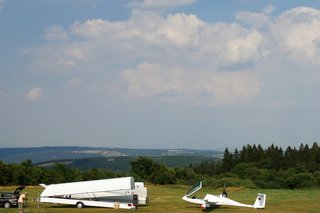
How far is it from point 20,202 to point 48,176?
Result: 151 ft

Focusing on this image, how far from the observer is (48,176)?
256 feet

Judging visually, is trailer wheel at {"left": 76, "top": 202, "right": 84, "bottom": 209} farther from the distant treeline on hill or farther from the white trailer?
the distant treeline on hill

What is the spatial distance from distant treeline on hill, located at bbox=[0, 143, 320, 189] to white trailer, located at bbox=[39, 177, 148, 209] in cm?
3894

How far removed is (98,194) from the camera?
121 ft

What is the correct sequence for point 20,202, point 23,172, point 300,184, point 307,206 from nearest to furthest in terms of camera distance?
point 20,202 < point 307,206 < point 23,172 < point 300,184

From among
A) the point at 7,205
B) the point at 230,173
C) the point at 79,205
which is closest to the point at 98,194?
the point at 79,205

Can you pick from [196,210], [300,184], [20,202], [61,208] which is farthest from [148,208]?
[300,184]

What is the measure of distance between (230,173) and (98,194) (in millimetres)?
63810

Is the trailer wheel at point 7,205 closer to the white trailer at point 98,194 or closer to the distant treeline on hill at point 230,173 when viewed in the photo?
the white trailer at point 98,194

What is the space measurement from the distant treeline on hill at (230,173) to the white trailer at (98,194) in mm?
38940

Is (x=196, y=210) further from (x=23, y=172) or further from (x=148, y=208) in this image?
(x=23, y=172)

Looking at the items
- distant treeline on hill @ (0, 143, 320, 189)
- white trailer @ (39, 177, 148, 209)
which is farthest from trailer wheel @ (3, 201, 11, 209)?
distant treeline on hill @ (0, 143, 320, 189)

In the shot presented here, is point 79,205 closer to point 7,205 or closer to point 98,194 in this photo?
point 98,194

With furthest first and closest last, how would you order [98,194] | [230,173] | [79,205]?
[230,173], [98,194], [79,205]
